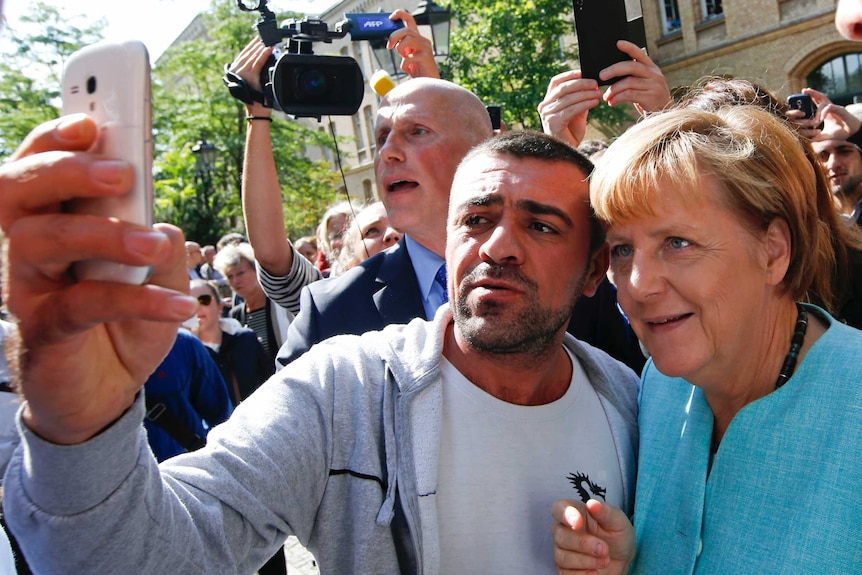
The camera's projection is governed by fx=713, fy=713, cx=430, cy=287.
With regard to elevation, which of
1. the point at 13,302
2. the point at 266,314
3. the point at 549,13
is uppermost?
the point at 549,13

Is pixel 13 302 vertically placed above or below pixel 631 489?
above

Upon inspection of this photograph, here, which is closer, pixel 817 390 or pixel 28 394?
pixel 28 394

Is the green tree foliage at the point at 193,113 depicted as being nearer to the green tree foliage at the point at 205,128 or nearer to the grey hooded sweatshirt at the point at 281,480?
the green tree foliage at the point at 205,128

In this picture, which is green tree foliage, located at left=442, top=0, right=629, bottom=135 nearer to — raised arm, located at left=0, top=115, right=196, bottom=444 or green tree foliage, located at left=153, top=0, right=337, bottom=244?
green tree foliage, located at left=153, top=0, right=337, bottom=244

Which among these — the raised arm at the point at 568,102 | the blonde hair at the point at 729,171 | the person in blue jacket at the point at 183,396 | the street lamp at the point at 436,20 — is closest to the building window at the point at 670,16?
the street lamp at the point at 436,20

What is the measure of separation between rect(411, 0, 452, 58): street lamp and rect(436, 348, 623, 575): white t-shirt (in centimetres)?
586

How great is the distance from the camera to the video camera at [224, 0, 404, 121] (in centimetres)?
281

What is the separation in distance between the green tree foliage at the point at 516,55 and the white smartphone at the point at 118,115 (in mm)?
17766

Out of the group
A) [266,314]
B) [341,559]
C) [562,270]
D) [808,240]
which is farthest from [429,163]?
[266,314]

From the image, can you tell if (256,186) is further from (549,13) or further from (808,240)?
(549,13)

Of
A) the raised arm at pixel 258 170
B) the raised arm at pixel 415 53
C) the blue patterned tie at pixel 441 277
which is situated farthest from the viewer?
the raised arm at pixel 415 53

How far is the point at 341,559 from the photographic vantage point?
1.53m

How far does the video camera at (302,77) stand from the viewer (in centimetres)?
281

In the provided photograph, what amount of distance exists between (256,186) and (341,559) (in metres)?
1.81
